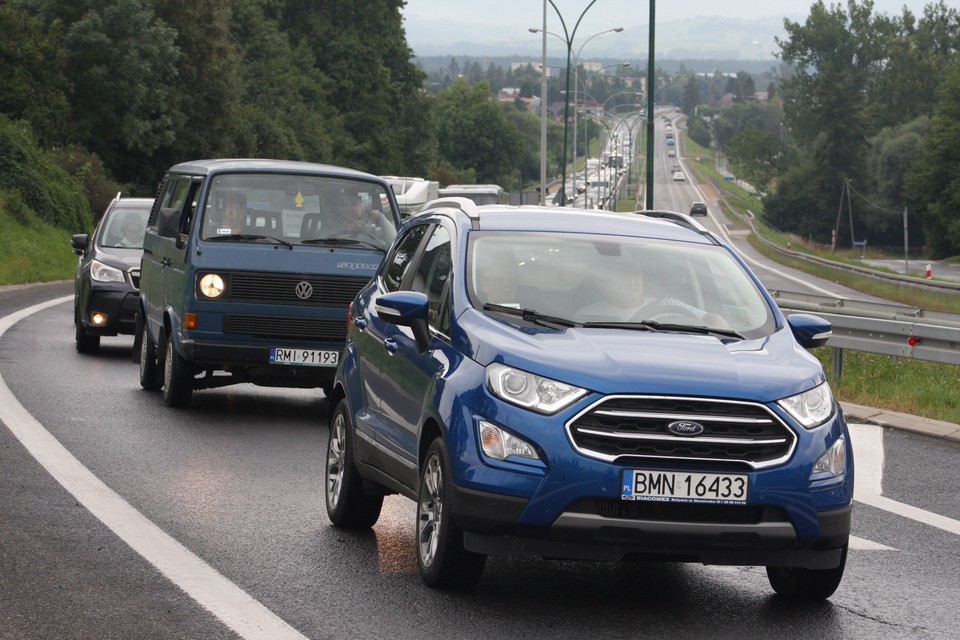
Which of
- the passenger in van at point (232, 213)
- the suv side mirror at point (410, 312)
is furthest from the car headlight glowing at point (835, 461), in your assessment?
the passenger in van at point (232, 213)

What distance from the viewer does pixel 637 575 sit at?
7.66m

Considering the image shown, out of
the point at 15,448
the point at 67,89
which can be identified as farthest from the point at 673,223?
the point at 67,89

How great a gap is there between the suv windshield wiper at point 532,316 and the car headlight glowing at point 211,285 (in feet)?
21.3

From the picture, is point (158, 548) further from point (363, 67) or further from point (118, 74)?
point (363, 67)

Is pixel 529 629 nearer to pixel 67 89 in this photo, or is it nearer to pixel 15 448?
pixel 15 448

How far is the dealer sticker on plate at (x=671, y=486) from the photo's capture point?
640 centimetres

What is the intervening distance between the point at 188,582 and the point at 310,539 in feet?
4.19

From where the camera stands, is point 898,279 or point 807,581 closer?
point 807,581

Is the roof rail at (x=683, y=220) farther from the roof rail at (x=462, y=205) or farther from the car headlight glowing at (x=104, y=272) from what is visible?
the car headlight glowing at (x=104, y=272)

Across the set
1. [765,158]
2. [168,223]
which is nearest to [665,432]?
[168,223]

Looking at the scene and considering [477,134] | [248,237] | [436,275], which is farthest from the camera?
[477,134]

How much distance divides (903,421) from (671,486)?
7.59 meters

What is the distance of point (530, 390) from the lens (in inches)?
259

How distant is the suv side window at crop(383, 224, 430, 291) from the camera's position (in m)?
8.67
